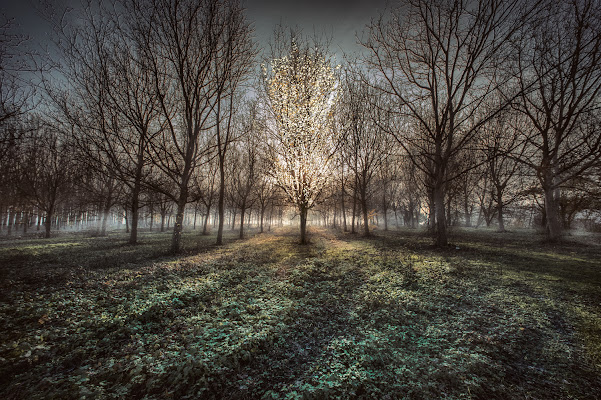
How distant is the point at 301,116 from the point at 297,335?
11.9 metres

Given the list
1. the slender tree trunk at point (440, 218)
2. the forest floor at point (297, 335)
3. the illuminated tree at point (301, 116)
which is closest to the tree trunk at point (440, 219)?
the slender tree trunk at point (440, 218)

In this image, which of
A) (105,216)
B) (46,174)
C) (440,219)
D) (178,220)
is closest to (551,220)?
(440,219)

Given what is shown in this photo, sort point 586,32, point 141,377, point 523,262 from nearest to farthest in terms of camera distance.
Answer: point 141,377
point 523,262
point 586,32

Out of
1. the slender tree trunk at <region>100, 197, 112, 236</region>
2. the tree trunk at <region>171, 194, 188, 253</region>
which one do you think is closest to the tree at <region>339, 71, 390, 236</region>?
the tree trunk at <region>171, 194, 188, 253</region>

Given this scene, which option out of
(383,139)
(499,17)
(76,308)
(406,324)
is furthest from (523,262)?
(383,139)

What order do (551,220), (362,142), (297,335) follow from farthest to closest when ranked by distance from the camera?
(362,142) → (551,220) → (297,335)

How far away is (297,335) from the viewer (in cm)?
406

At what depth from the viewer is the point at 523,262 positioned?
28.0 feet

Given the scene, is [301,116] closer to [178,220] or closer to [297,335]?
[178,220]

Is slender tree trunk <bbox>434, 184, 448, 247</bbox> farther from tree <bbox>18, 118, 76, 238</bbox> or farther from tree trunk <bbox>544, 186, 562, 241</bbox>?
tree <bbox>18, 118, 76, 238</bbox>

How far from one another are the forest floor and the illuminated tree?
798 cm

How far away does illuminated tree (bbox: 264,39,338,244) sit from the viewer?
13.2m

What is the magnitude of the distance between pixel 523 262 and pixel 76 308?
14.2 m

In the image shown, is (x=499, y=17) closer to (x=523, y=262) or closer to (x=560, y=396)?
(x=523, y=262)
